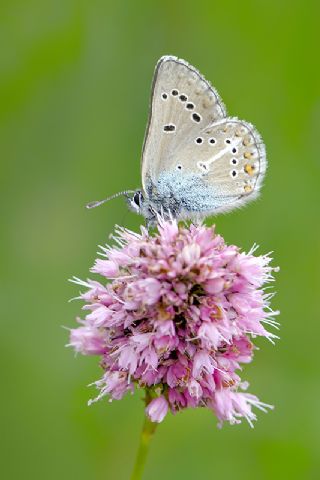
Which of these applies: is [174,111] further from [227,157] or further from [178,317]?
[178,317]

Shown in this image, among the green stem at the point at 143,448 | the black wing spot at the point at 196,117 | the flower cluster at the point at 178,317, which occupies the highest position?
the black wing spot at the point at 196,117

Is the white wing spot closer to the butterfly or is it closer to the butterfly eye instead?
the butterfly

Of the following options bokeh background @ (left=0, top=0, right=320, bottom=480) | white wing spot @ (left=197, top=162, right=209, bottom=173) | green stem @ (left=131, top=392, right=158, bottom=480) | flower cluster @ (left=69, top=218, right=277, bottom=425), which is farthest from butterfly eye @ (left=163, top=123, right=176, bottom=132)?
bokeh background @ (left=0, top=0, right=320, bottom=480)

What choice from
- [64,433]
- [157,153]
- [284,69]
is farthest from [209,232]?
[284,69]

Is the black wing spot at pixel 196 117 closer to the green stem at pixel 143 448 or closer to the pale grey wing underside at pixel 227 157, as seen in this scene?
the pale grey wing underside at pixel 227 157

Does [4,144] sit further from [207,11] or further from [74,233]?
[207,11]

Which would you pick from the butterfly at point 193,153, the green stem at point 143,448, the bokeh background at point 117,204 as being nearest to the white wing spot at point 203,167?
the butterfly at point 193,153

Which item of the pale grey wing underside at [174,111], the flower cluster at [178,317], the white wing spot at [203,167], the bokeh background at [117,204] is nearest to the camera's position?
the flower cluster at [178,317]

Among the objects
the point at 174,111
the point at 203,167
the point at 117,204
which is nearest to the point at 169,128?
the point at 174,111
